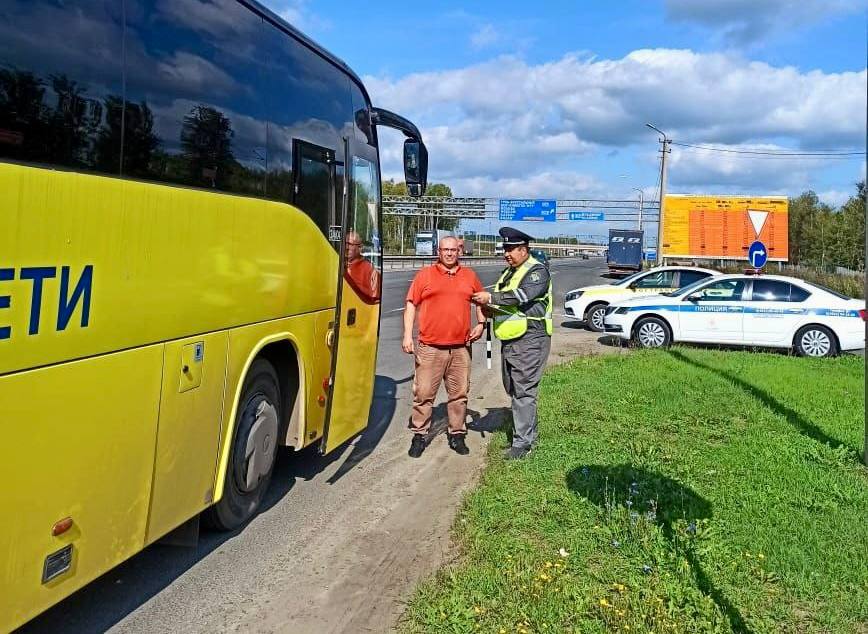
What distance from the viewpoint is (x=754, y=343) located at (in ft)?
45.9

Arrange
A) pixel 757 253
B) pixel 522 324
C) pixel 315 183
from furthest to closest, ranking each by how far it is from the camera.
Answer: pixel 757 253, pixel 522 324, pixel 315 183

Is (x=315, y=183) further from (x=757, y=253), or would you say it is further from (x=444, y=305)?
(x=757, y=253)

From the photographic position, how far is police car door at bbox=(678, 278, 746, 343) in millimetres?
13945

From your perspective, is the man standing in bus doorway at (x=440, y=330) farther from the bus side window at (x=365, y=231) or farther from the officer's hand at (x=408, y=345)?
the bus side window at (x=365, y=231)

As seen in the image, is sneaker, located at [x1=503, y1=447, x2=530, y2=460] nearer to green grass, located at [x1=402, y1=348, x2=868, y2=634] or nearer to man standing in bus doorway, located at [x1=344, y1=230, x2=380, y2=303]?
green grass, located at [x1=402, y1=348, x2=868, y2=634]

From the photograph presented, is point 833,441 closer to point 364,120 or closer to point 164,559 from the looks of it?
point 364,120

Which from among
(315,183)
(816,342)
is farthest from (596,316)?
(315,183)

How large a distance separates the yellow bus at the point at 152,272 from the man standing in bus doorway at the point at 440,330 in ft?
2.94

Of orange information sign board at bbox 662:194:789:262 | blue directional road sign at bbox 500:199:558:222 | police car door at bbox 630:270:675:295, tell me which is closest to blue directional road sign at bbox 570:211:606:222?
blue directional road sign at bbox 500:199:558:222

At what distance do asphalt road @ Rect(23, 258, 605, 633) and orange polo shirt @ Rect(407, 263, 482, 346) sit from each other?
113cm

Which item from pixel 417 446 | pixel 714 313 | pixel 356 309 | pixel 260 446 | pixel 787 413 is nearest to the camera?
pixel 260 446

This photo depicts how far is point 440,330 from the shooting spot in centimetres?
656

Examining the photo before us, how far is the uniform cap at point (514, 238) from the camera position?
637cm

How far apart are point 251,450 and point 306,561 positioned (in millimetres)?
869
